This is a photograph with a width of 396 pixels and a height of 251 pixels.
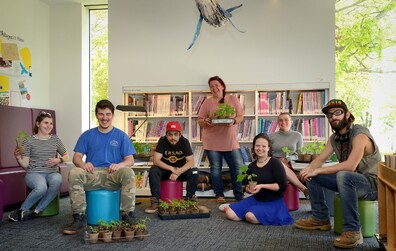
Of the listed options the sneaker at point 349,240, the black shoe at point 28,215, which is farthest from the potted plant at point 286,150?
the black shoe at point 28,215

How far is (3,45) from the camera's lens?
5891 millimetres

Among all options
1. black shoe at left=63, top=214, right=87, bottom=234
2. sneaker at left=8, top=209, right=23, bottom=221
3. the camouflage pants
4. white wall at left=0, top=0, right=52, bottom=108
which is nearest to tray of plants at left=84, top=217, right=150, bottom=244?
black shoe at left=63, top=214, right=87, bottom=234

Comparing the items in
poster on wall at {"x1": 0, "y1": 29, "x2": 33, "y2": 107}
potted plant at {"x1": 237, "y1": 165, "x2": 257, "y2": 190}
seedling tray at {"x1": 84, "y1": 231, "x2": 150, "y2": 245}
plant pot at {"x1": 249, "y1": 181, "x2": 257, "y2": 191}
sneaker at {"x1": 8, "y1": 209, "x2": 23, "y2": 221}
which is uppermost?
poster on wall at {"x1": 0, "y1": 29, "x2": 33, "y2": 107}

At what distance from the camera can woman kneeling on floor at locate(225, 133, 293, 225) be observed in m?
4.06

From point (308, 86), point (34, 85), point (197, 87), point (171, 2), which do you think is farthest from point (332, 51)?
point (34, 85)

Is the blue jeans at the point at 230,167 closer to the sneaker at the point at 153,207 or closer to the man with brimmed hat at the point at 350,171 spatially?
the sneaker at the point at 153,207

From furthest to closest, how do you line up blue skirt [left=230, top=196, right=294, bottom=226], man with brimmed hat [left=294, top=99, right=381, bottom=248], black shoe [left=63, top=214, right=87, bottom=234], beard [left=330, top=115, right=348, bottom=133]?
blue skirt [left=230, top=196, right=294, bottom=226] → black shoe [left=63, top=214, right=87, bottom=234] → beard [left=330, top=115, right=348, bottom=133] → man with brimmed hat [left=294, top=99, right=381, bottom=248]

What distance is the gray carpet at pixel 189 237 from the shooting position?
3.25 metres

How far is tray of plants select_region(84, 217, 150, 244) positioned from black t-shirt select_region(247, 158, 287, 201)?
1248 mm

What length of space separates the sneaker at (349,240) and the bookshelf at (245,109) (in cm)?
280

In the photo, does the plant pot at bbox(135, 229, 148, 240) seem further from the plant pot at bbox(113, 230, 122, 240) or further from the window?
the window

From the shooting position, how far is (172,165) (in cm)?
501

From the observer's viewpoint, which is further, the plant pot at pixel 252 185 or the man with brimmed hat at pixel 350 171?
the plant pot at pixel 252 185

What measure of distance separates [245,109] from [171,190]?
200 cm
